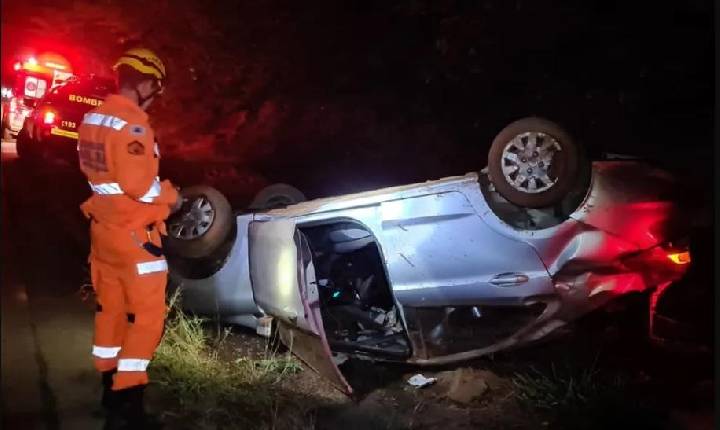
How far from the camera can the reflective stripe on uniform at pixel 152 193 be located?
3.66 metres

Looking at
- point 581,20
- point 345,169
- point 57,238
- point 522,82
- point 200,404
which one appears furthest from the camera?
point 345,169

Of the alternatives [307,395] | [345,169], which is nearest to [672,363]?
[307,395]

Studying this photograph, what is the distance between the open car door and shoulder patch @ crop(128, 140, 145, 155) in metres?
1.17

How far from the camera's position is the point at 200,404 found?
4.12 m

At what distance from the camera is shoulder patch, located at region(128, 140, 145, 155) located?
139 inches

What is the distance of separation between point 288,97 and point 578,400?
9.82 metres

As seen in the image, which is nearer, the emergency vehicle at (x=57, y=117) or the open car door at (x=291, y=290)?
the open car door at (x=291, y=290)

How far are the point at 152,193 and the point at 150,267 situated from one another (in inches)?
15.4

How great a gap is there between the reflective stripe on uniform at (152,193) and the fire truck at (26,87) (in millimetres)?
4438

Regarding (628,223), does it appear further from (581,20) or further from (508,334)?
(581,20)

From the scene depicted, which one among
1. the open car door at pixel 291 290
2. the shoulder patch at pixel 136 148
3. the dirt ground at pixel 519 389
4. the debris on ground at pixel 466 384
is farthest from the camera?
the debris on ground at pixel 466 384

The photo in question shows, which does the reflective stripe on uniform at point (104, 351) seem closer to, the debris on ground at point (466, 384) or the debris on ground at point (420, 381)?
the debris on ground at point (420, 381)

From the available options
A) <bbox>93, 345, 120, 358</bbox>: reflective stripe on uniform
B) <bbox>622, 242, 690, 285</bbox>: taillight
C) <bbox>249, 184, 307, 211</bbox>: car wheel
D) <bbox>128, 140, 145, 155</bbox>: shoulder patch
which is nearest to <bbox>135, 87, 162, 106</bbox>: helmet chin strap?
<bbox>128, 140, 145, 155</bbox>: shoulder patch

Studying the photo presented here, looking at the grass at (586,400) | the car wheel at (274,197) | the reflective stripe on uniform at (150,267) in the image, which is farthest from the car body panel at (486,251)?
the car wheel at (274,197)
